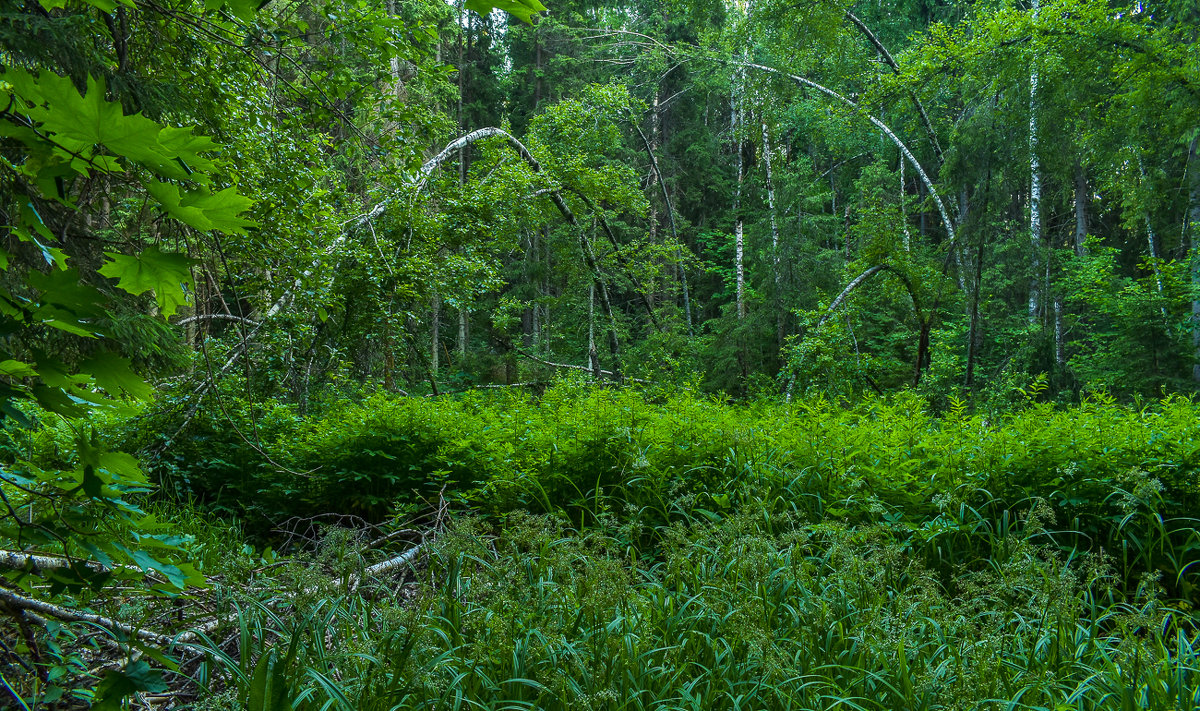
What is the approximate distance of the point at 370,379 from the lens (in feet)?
26.3

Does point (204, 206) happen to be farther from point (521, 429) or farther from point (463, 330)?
point (463, 330)

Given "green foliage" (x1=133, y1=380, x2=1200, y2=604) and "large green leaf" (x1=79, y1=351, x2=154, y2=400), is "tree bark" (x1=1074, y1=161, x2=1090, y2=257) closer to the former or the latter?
"green foliage" (x1=133, y1=380, x2=1200, y2=604)

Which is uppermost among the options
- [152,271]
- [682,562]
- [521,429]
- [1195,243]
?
[1195,243]

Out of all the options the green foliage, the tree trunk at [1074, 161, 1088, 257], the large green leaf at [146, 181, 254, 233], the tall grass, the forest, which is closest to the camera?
the large green leaf at [146, 181, 254, 233]

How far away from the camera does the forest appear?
1.70m

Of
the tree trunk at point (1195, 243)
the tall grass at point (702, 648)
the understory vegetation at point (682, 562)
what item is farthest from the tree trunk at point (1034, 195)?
the tall grass at point (702, 648)

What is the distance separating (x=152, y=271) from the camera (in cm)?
102

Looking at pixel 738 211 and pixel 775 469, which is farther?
pixel 738 211

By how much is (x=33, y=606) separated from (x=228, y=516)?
4273mm

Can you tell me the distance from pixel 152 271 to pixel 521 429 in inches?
169

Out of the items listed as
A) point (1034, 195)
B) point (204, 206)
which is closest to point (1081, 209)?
point (1034, 195)

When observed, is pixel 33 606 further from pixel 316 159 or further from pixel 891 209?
pixel 891 209

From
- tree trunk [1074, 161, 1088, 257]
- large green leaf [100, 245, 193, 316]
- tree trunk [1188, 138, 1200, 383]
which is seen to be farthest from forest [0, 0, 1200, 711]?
tree trunk [1074, 161, 1088, 257]

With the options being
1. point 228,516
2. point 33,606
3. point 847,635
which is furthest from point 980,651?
point 228,516
